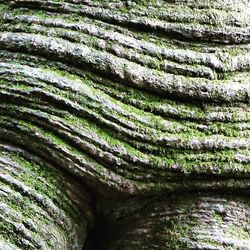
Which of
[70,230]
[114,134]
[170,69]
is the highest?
[170,69]

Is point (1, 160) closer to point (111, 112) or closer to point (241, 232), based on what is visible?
point (111, 112)

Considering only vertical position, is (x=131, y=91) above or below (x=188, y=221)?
above

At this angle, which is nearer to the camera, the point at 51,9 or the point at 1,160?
the point at 1,160

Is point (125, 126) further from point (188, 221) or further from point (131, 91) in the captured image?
point (188, 221)

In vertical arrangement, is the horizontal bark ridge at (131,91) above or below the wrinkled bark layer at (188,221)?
above

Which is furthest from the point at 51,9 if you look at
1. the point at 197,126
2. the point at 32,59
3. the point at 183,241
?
the point at 183,241

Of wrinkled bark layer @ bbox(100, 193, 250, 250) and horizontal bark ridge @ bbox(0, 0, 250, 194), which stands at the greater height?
horizontal bark ridge @ bbox(0, 0, 250, 194)

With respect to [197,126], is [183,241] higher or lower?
lower

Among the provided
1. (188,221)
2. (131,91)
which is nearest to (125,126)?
(131,91)
